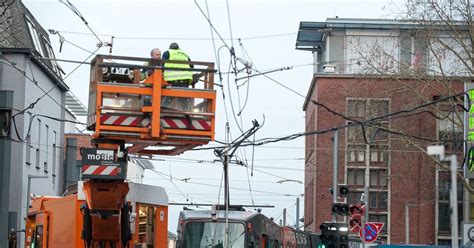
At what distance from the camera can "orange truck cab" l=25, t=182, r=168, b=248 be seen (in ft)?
66.2

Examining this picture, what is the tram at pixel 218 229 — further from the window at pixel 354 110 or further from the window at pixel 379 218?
the window at pixel 379 218

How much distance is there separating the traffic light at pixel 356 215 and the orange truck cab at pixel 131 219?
→ 1286 centimetres

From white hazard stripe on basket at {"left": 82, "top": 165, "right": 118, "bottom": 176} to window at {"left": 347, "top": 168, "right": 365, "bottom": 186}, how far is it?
5208cm

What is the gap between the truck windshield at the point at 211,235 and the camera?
2602 cm

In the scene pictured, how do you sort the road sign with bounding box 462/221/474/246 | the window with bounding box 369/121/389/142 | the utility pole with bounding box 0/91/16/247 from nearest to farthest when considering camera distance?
the road sign with bounding box 462/221/474/246 < the window with bounding box 369/121/389/142 < the utility pole with bounding box 0/91/16/247

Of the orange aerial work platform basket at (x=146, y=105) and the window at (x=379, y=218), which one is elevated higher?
the orange aerial work platform basket at (x=146, y=105)

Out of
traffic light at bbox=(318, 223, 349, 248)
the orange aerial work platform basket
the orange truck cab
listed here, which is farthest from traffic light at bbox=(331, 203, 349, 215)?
the orange aerial work platform basket

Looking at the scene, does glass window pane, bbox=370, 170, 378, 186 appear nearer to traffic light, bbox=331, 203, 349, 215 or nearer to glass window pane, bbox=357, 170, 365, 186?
glass window pane, bbox=357, 170, 365, 186

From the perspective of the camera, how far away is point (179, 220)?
90.4ft

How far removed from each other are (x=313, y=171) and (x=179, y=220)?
4664cm

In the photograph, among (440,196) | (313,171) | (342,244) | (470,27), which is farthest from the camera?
(313,171)

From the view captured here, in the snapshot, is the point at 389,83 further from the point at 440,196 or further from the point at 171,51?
the point at 171,51

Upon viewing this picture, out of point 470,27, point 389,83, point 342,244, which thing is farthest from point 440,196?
point 342,244

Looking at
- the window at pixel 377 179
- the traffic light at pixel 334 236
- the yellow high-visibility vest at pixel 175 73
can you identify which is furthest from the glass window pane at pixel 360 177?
the yellow high-visibility vest at pixel 175 73
